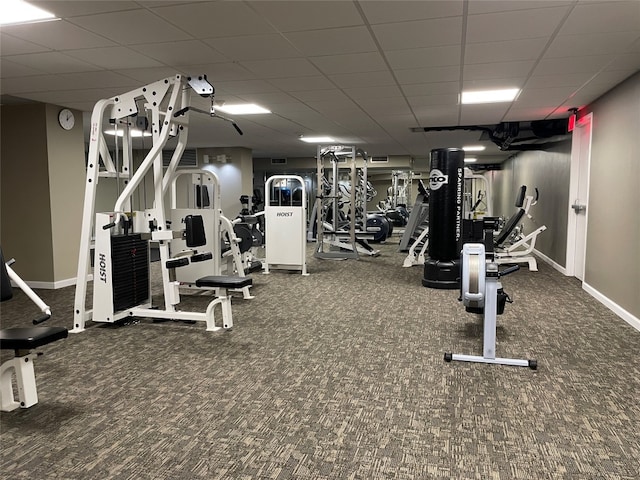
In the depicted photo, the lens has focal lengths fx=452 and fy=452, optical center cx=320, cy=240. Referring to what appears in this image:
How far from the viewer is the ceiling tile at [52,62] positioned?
3.88 m

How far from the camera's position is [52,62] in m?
4.06

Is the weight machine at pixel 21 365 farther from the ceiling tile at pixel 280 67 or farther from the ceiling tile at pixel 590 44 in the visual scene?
the ceiling tile at pixel 590 44

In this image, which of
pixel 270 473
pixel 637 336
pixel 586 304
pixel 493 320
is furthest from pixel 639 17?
pixel 270 473

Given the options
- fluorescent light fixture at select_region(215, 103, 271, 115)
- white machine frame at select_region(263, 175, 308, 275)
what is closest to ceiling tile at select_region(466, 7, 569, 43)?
fluorescent light fixture at select_region(215, 103, 271, 115)

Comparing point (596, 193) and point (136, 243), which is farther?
point (596, 193)

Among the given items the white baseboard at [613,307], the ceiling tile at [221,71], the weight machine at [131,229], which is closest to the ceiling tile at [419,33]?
the ceiling tile at [221,71]

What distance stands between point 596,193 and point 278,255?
4.28 meters

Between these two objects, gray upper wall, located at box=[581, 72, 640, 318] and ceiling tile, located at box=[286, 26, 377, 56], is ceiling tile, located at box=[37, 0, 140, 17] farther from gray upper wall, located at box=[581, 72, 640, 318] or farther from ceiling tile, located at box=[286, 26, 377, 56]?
gray upper wall, located at box=[581, 72, 640, 318]

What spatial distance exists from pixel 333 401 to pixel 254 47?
2746mm

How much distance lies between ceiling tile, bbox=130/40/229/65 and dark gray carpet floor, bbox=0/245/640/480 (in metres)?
2.36

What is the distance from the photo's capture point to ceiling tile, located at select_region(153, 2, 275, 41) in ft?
9.34

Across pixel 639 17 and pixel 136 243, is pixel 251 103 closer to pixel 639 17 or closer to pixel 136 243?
pixel 136 243

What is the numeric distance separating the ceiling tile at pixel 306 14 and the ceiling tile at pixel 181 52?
0.79 metres

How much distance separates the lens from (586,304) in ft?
16.1
